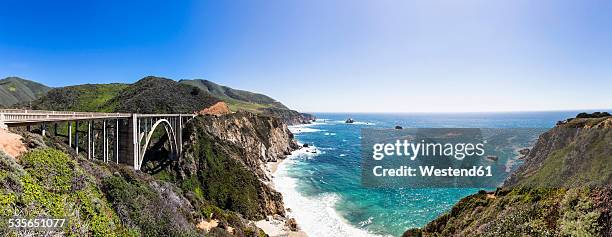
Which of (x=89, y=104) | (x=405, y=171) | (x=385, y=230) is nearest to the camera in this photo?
(x=385, y=230)

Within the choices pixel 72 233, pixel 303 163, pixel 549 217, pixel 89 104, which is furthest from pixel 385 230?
pixel 89 104

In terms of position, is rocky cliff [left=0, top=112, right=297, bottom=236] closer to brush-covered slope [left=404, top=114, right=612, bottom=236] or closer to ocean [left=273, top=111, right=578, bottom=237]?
ocean [left=273, top=111, right=578, bottom=237]

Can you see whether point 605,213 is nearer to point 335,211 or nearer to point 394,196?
point 335,211

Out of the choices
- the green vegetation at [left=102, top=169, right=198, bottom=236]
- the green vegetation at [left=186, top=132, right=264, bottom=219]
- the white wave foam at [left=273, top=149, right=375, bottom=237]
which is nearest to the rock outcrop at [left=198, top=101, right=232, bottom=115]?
the green vegetation at [left=186, top=132, right=264, bottom=219]

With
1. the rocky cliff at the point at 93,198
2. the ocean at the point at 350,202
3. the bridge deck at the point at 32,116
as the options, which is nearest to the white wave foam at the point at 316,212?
the ocean at the point at 350,202

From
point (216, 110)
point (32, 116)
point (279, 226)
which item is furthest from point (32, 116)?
point (216, 110)

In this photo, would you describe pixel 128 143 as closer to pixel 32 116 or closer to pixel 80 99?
pixel 32 116

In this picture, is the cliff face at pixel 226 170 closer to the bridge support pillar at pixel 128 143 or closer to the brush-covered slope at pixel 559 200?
the bridge support pillar at pixel 128 143
